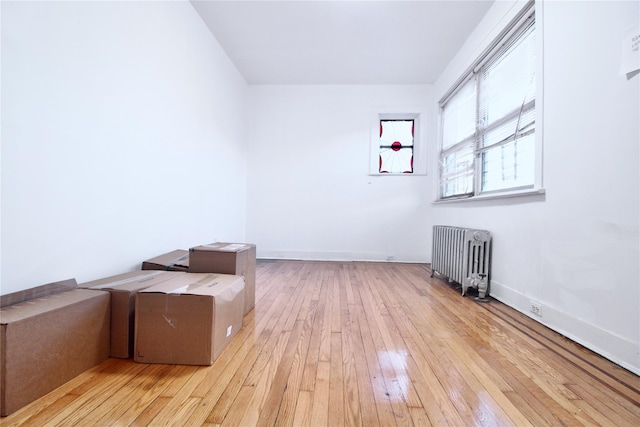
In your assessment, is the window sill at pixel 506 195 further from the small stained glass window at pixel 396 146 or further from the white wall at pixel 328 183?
the small stained glass window at pixel 396 146

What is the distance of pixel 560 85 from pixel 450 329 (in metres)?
1.79

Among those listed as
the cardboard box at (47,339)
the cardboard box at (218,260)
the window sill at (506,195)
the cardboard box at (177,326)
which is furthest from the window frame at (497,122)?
the cardboard box at (47,339)

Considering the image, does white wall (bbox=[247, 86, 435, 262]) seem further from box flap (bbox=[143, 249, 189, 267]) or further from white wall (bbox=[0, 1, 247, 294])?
box flap (bbox=[143, 249, 189, 267])

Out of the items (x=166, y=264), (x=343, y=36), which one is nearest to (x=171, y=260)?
(x=166, y=264)

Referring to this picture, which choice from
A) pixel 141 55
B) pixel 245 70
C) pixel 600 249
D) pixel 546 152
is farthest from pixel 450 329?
pixel 245 70

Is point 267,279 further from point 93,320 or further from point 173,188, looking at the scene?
point 93,320

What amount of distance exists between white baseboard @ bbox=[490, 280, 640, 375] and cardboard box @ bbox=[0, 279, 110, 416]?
260 cm

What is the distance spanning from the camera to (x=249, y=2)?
288 cm

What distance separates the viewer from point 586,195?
1.65 m

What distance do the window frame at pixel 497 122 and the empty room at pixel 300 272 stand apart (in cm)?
3

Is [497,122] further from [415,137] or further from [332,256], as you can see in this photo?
[332,256]

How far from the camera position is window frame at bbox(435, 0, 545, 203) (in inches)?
82.1

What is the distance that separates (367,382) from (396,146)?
166 inches

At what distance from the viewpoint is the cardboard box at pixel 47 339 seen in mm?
1007
